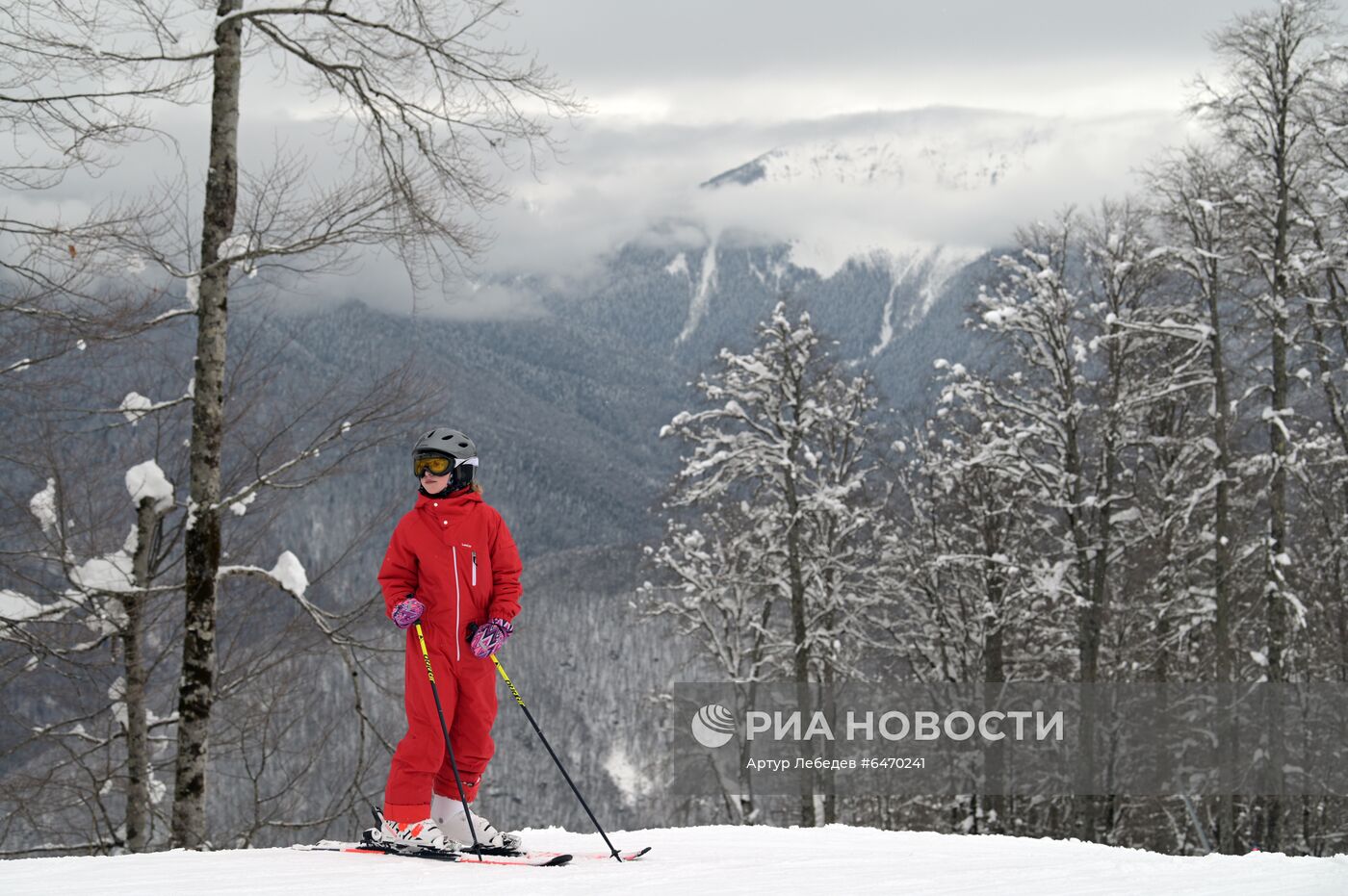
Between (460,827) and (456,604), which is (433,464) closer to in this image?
(456,604)

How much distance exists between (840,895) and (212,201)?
18.2 ft

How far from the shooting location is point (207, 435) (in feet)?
24.2

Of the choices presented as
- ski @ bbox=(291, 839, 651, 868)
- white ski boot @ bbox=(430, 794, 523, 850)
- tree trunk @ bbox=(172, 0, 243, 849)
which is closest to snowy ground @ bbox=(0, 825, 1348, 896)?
ski @ bbox=(291, 839, 651, 868)

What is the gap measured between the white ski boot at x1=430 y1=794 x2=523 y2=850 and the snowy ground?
0.50m

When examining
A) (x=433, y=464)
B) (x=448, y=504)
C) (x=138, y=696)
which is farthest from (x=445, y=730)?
(x=138, y=696)

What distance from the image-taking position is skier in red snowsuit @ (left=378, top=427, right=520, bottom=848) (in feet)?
17.5

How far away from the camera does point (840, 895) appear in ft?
14.2

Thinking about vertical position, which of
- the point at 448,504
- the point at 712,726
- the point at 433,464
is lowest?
the point at 712,726

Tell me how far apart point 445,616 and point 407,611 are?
0.65 ft

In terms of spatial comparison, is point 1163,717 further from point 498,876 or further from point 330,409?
point 498,876

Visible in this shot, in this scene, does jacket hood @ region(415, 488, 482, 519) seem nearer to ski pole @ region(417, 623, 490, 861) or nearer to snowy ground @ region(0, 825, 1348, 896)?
ski pole @ region(417, 623, 490, 861)

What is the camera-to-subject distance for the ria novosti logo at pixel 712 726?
2050cm

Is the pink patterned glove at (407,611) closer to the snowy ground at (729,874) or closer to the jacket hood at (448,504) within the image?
the jacket hood at (448,504)

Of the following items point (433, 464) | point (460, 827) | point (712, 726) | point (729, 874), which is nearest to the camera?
point (729, 874)
